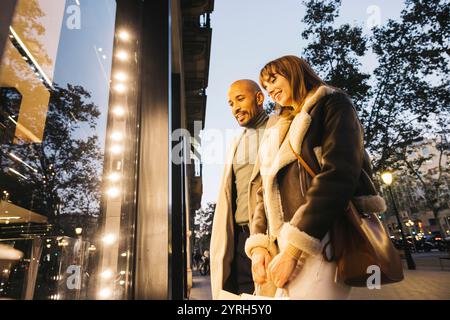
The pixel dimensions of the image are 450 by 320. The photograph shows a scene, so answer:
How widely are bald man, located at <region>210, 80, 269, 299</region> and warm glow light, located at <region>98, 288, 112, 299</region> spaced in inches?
23.3

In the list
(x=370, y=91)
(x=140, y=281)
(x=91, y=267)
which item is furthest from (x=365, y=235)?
(x=370, y=91)

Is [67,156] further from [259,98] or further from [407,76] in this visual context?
[407,76]

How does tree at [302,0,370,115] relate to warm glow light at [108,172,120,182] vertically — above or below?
above

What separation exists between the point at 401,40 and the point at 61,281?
1116cm

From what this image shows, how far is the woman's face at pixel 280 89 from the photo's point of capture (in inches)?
60.9

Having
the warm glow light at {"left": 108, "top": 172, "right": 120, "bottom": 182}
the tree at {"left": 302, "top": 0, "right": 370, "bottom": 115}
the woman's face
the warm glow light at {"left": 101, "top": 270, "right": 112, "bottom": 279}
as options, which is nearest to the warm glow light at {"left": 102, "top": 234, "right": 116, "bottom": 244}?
the warm glow light at {"left": 101, "top": 270, "right": 112, "bottom": 279}

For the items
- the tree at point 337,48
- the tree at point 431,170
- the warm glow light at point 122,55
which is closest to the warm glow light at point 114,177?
the warm glow light at point 122,55

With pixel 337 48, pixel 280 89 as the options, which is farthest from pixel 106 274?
pixel 337 48

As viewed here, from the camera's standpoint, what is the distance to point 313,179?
119cm

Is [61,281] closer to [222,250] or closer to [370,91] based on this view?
[222,250]

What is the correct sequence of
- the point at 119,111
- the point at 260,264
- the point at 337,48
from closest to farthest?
the point at 260,264, the point at 119,111, the point at 337,48

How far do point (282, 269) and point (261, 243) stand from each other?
229mm

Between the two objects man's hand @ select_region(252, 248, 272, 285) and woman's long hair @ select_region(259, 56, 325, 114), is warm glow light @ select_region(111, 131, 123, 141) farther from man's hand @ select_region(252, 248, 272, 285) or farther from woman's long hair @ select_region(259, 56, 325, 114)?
man's hand @ select_region(252, 248, 272, 285)

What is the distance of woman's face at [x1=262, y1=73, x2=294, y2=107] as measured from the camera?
1546mm
